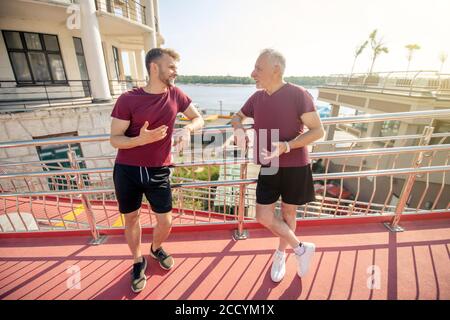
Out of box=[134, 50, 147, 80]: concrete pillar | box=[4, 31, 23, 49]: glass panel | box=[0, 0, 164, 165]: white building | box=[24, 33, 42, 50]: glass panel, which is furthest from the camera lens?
box=[134, 50, 147, 80]: concrete pillar

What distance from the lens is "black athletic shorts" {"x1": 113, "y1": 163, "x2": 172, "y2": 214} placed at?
5.63 feet

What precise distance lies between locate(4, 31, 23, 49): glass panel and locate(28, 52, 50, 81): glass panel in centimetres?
41

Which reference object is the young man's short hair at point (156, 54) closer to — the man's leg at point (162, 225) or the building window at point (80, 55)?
the man's leg at point (162, 225)

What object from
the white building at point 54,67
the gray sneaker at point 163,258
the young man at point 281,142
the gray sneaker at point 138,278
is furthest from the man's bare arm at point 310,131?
the white building at point 54,67

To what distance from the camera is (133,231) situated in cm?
193

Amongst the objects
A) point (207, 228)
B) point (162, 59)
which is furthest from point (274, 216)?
point (162, 59)

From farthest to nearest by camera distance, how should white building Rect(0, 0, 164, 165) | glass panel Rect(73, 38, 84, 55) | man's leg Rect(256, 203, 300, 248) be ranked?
glass panel Rect(73, 38, 84, 55)
white building Rect(0, 0, 164, 165)
man's leg Rect(256, 203, 300, 248)

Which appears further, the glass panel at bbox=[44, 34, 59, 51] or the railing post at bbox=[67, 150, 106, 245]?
the glass panel at bbox=[44, 34, 59, 51]

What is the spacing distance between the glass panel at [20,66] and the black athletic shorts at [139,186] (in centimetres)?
1047

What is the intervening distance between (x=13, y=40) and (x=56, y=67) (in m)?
1.46

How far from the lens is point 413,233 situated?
8.08ft

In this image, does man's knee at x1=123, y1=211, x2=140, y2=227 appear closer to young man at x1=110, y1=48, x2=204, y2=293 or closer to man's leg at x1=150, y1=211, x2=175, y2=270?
young man at x1=110, y1=48, x2=204, y2=293

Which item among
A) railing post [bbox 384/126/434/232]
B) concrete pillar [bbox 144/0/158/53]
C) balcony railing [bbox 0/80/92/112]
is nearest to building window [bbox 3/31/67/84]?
balcony railing [bbox 0/80/92/112]

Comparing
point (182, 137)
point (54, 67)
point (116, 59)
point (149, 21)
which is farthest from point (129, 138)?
point (116, 59)
